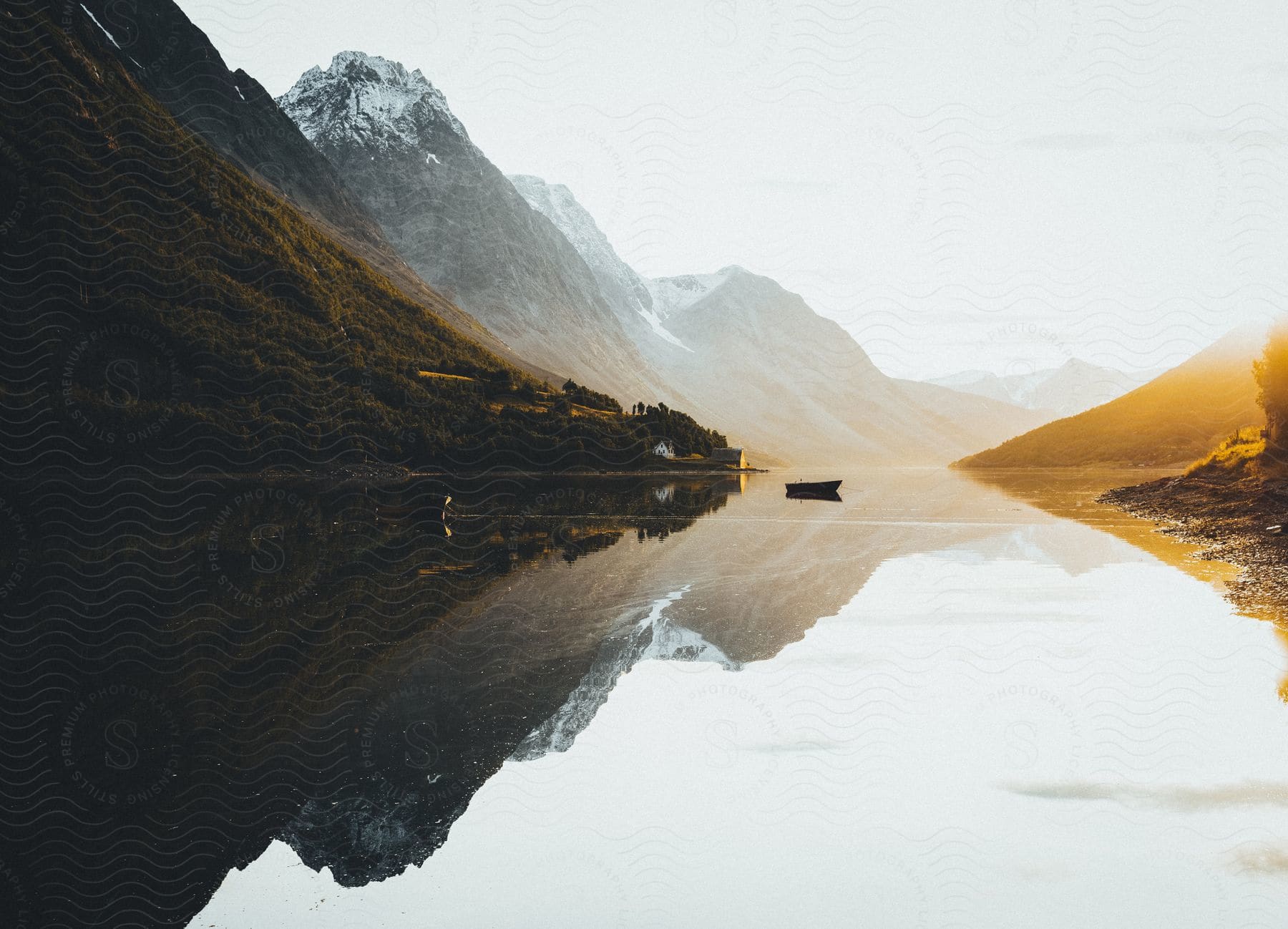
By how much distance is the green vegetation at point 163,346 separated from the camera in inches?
5281

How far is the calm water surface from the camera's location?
490 inches

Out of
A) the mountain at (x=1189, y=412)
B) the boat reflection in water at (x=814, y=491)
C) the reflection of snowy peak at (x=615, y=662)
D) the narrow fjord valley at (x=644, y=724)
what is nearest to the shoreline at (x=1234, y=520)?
the narrow fjord valley at (x=644, y=724)

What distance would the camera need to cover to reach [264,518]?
6788 cm

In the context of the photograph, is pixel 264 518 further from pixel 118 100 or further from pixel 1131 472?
pixel 118 100

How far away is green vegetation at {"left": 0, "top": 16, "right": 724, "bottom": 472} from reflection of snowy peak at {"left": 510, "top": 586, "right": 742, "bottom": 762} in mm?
112300

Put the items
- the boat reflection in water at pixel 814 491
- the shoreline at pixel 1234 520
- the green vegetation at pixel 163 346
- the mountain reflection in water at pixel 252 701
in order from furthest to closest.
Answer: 1. the green vegetation at pixel 163 346
2. the boat reflection in water at pixel 814 491
3. the shoreline at pixel 1234 520
4. the mountain reflection in water at pixel 252 701

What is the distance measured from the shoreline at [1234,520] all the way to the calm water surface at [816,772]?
199 cm

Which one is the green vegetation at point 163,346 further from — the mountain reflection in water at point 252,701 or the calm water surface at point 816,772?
the calm water surface at point 816,772

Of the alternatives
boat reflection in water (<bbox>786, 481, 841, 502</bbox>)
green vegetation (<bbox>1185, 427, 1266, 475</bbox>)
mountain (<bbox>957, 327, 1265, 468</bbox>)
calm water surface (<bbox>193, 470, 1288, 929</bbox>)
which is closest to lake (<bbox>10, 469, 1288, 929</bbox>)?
calm water surface (<bbox>193, 470, 1288, 929</bbox>)

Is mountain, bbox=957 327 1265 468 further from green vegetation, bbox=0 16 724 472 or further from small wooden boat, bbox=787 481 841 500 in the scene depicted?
green vegetation, bbox=0 16 724 472

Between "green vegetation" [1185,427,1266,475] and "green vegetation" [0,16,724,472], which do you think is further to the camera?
"green vegetation" [0,16,724,472]

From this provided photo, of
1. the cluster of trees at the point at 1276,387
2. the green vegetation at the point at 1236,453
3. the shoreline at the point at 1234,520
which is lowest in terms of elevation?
the shoreline at the point at 1234,520

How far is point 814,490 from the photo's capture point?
128 metres

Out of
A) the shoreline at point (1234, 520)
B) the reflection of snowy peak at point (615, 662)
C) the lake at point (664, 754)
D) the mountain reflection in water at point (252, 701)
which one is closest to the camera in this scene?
the lake at point (664, 754)
